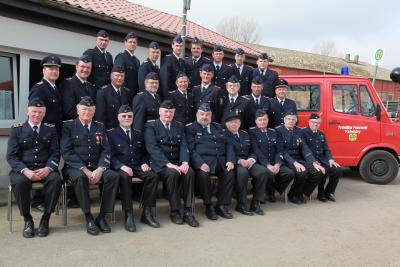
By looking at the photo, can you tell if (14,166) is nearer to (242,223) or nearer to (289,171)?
(242,223)

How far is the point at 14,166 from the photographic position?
4.63m

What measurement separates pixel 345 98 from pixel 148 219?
5022 mm

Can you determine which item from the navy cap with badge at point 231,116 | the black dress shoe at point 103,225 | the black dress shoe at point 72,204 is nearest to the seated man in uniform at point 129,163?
the black dress shoe at point 103,225

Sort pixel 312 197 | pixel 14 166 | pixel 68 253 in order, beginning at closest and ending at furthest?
1. pixel 68 253
2. pixel 14 166
3. pixel 312 197

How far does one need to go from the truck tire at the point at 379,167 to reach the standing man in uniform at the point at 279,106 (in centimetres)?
240

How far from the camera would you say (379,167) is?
328 inches

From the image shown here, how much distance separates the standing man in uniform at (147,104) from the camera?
18.9 feet

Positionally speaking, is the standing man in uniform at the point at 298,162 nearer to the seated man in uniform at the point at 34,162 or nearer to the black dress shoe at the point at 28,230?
the seated man in uniform at the point at 34,162

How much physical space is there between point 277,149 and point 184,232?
91.3 inches

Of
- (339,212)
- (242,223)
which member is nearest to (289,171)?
(339,212)

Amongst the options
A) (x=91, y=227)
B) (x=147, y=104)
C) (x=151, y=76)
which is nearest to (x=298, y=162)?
(x=147, y=104)

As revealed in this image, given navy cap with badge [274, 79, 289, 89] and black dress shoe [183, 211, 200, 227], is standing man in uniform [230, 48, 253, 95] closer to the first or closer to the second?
navy cap with badge [274, 79, 289, 89]

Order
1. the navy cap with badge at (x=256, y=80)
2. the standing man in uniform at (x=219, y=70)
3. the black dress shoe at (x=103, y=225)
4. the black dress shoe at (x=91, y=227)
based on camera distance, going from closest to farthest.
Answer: the black dress shoe at (x=91, y=227) < the black dress shoe at (x=103, y=225) < the navy cap with badge at (x=256, y=80) < the standing man in uniform at (x=219, y=70)

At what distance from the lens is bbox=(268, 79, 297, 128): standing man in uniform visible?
22.9 feet
